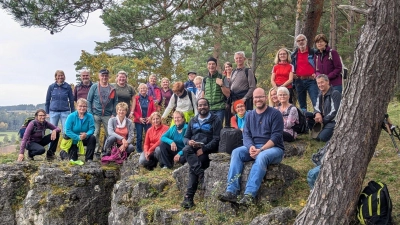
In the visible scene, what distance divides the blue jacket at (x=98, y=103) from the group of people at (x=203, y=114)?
23mm

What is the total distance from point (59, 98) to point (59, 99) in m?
0.02

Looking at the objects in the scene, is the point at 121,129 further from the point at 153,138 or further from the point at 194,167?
the point at 194,167

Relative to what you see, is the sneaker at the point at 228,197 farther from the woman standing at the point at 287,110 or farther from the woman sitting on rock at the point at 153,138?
the woman sitting on rock at the point at 153,138

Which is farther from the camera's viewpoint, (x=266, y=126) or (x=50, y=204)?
(x=50, y=204)

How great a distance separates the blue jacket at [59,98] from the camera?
970cm

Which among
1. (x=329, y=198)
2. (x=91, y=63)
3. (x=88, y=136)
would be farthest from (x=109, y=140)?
(x=91, y=63)

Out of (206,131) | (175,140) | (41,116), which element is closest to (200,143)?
(206,131)

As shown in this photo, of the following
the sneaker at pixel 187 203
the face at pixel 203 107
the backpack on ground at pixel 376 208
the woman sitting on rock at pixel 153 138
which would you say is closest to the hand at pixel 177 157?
the woman sitting on rock at pixel 153 138

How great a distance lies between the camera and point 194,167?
6664mm

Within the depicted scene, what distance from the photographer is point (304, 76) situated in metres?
8.16

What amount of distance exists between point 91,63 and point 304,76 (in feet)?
40.3

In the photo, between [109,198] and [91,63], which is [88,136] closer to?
[109,198]

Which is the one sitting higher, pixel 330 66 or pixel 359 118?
pixel 330 66

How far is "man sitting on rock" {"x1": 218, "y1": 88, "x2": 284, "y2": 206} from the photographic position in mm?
5617
